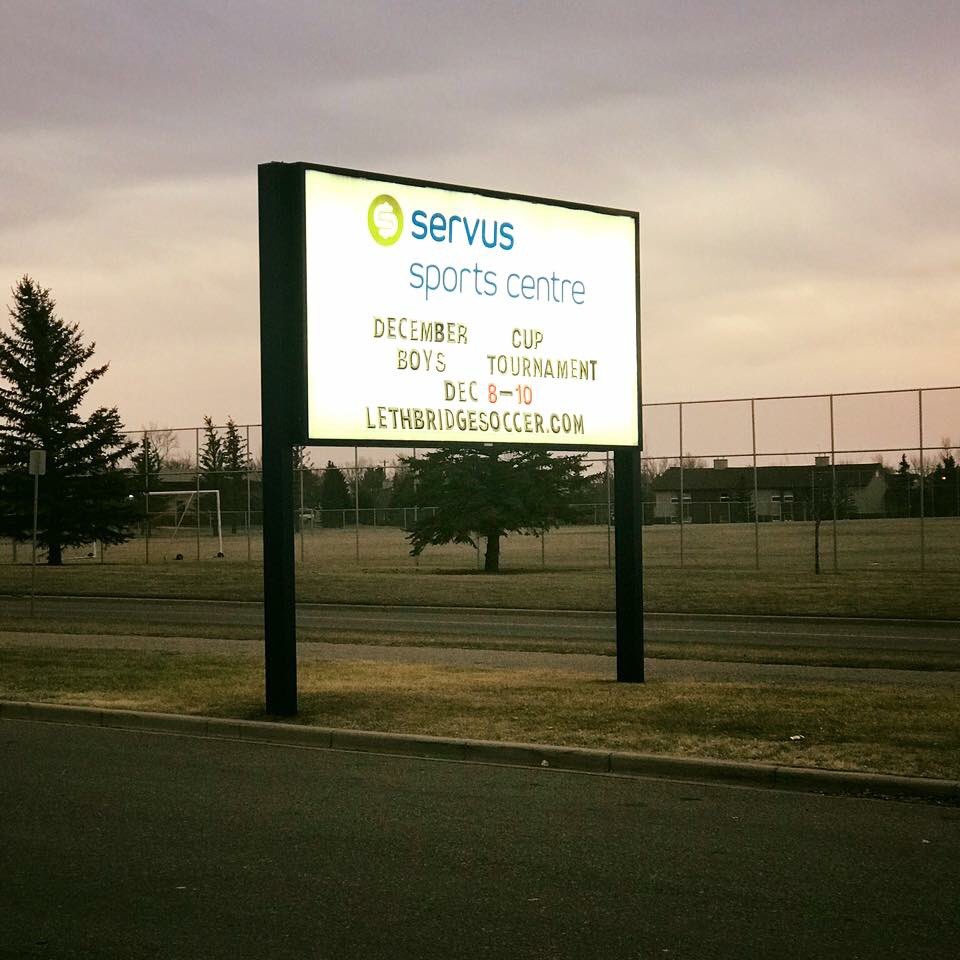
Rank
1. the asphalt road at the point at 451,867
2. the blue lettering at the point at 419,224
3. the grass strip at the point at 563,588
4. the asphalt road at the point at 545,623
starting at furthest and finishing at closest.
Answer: the grass strip at the point at 563,588 → the asphalt road at the point at 545,623 → the blue lettering at the point at 419,224 → the asphalt road at the point at 451,867

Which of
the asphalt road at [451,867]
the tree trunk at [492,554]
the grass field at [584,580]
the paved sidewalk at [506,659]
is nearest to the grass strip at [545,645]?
the paved sidewalk at [506,659]

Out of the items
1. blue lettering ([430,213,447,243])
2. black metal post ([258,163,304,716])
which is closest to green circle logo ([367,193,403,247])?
blue lettering ([430,213,447,243])

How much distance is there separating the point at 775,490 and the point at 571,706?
43.6 metres

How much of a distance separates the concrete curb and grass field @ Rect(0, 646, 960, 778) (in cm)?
28

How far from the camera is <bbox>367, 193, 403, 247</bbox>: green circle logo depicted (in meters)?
12.5

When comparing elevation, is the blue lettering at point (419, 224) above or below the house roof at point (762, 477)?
above

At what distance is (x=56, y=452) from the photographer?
168ft

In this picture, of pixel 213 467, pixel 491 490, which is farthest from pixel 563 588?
pixel 213 467

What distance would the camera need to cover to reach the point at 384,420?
12.5 m

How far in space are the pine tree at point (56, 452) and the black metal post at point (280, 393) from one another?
4057cm

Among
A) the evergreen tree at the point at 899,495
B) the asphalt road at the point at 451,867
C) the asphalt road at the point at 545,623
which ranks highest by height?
the evergreen tree at the point at 899,495

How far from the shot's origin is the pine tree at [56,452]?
167 feet

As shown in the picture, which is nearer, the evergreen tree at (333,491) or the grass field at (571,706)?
the grass field at (571,706)

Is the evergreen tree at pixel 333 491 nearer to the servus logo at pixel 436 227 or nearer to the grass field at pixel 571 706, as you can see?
the grass field at pixel 571 706
